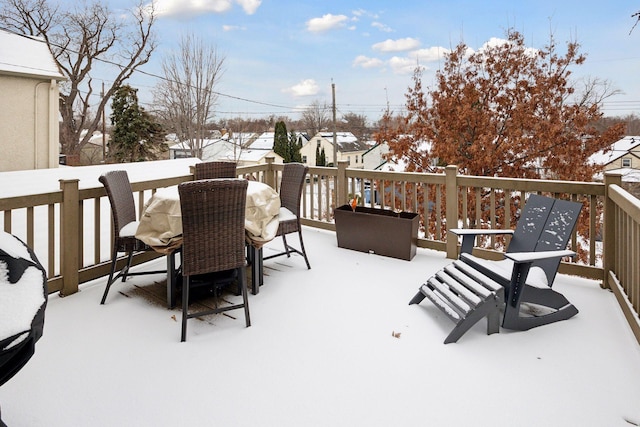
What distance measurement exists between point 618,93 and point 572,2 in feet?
6.83

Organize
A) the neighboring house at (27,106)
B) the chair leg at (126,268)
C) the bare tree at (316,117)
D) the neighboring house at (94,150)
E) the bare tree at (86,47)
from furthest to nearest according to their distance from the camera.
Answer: the bare tree at (316,117) → the neighboring house at (94,150) → the bare tree at (86,47) → the neighboring house at (27,106) → the chair leg at (126,268)

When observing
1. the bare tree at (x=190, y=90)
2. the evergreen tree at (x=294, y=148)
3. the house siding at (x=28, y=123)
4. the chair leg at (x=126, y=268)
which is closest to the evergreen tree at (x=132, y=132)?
the bare tree at (x=190, y=90)

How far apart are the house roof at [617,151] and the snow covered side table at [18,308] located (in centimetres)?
863

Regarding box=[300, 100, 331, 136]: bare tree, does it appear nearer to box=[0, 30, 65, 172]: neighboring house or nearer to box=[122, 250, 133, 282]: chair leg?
box=[0, 30, 65, 172]: neighboring house

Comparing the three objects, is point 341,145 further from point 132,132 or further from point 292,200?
point 292,200

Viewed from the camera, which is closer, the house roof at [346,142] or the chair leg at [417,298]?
the chair leg at [417,298]

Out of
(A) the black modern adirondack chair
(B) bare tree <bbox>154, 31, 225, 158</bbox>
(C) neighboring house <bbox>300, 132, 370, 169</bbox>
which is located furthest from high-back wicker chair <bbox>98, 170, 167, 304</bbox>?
(C) neighboring house <bbox>300, 132, 370, 169</bbox>

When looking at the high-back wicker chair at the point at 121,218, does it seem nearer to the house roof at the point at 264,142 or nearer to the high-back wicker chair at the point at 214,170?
the high-back wicker chair at the point at 214,170

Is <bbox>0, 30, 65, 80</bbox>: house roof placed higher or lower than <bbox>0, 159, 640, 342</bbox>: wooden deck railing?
higher

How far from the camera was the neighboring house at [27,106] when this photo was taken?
735 centimetres

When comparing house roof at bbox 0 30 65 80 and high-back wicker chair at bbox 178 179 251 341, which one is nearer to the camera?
high-back wicker chair at bbox 178 179 251 341

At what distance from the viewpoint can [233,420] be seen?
6.18 ft

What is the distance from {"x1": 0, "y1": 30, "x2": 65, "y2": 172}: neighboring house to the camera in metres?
7.35

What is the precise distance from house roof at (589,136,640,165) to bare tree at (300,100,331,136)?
10913 mm
